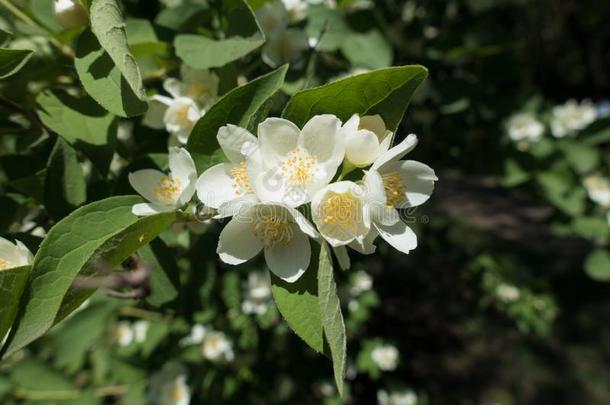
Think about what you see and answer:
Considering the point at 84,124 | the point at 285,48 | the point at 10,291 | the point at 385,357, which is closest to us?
the point at 10,291

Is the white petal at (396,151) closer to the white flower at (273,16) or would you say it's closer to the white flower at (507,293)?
the white flower at (273,16)

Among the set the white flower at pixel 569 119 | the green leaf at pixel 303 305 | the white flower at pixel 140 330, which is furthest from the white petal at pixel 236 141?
the white flower at pixel 569 119

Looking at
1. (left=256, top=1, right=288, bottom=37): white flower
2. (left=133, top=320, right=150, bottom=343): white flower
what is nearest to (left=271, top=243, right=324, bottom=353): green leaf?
(left=256, top=1, right=288, bottom=37): white flower

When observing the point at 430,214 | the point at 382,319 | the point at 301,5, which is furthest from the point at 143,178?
the point at 382,319

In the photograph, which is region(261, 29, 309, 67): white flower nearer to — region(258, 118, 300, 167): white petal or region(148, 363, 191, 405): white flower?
region(258, 118, 300, 167): white petal

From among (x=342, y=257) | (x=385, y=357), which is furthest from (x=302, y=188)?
(x=385, y=357)

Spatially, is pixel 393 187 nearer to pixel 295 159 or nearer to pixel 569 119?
pixel 295 159
